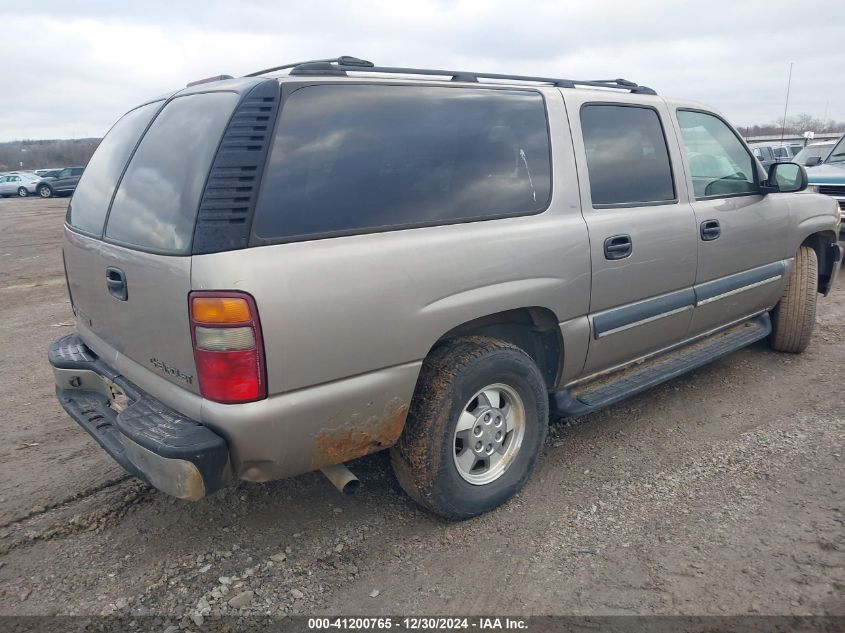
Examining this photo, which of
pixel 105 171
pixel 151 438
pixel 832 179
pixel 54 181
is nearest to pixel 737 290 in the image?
pixel 151 438

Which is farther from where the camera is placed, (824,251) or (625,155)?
(824,251)

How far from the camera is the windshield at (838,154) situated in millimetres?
9409

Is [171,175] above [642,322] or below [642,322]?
above

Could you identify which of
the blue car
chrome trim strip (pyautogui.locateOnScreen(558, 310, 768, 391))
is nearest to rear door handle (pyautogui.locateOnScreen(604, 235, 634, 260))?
chrome trim strip (pyautogui.locateOnScreen(558, 310, 768, 391))

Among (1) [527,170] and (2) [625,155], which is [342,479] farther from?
(2) [625,155]

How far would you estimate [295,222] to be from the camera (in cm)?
230

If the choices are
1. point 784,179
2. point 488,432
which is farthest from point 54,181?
point 488,432

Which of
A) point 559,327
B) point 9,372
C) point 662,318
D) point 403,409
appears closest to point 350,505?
point 403,409

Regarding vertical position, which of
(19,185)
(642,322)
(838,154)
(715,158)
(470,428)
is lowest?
(19,185)

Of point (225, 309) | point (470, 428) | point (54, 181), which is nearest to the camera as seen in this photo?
point (225, 309)

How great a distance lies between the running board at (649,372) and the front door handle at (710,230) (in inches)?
28.4

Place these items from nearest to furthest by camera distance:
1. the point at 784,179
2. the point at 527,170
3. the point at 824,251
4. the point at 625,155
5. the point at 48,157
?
the point at 527,170 < the point at 625,155 < the point at 784,179 < the point at 824,251 < the point at 48,157

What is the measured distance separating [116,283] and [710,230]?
3.26 m

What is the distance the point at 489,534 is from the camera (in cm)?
291
